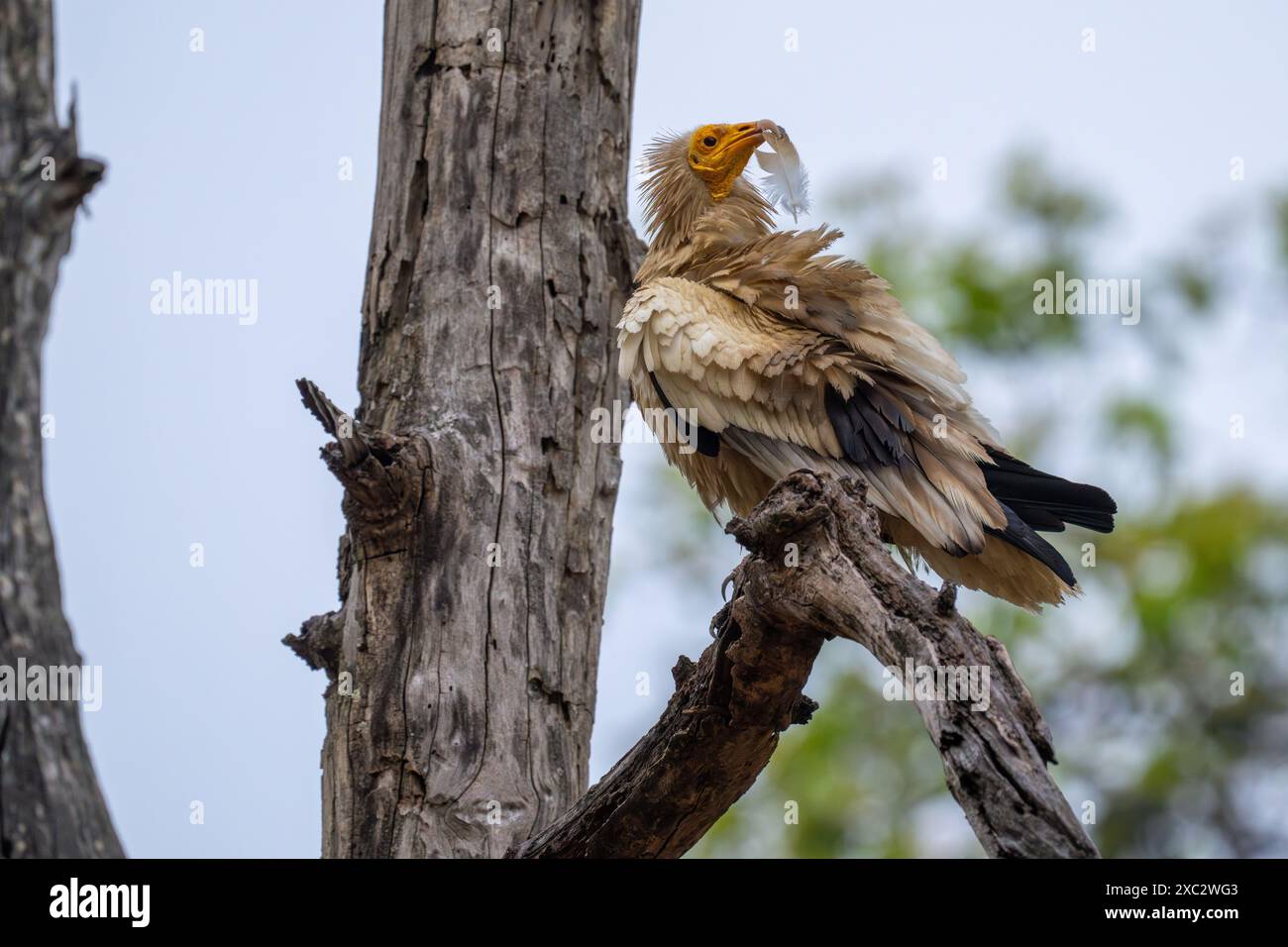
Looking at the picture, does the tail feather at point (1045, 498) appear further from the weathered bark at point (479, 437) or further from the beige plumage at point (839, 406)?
the weathered bark at point (479, 437)

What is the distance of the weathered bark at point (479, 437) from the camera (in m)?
4.81

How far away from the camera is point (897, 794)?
12.2 metres

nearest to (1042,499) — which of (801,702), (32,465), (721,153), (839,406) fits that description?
(839,406)

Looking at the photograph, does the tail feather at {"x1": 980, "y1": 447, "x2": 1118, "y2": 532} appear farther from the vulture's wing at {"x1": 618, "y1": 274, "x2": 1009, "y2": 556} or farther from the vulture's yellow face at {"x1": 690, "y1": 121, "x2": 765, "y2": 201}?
the vulture's yellow face at {"x1": 690, "y1": 121, "x2": 765, "y2": 201}

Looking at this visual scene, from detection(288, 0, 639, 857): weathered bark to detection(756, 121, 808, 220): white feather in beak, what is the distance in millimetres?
834

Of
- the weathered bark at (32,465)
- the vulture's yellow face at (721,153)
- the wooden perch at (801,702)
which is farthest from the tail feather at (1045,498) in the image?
the weathered bark at (32,465)

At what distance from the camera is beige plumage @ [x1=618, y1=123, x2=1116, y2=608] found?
5043 millimetres

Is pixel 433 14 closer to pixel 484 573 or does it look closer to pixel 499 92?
pixel 499 92

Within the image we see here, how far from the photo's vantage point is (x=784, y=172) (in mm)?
6582

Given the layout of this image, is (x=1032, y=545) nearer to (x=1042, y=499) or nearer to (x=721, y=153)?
(x=1042, y=499)

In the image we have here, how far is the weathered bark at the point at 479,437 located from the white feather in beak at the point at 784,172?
Answer: 0.83 m

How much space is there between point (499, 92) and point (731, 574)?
2.45m

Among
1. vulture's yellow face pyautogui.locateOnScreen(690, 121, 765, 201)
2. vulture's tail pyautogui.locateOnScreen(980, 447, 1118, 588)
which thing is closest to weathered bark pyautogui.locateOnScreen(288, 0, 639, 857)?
vulture's yellow face pyautogui.locateOnScreen(690, 121, 765, 201)

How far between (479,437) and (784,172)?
2.33 metres
